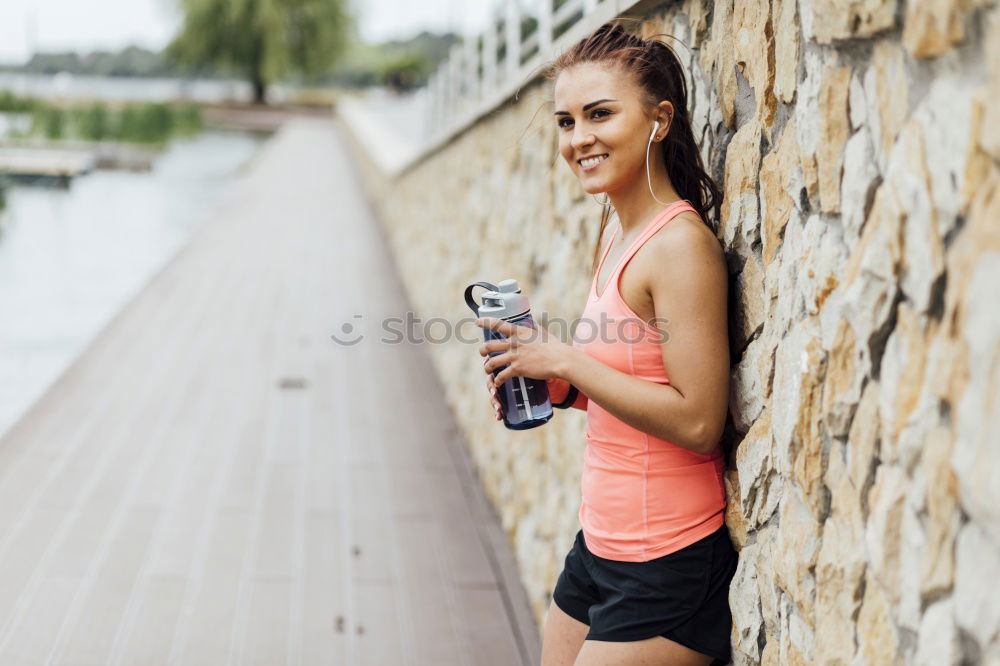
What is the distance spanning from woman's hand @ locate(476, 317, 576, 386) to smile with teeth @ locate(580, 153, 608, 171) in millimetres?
303

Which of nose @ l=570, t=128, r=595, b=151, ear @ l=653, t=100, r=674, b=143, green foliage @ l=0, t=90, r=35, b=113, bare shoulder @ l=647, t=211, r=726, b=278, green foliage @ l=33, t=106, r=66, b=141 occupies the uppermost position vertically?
green foliage @ l=0, t=90, r=35, b=113

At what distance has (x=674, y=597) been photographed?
5.77ft

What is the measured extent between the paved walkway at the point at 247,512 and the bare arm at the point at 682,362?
64.4 inches

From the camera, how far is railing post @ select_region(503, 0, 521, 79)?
16.3ft

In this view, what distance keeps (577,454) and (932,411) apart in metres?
1.89

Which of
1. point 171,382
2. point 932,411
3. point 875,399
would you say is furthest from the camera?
point 171,382

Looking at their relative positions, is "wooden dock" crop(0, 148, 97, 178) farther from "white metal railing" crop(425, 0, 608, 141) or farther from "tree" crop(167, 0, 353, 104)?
"tree" crop(167, 0, 353, 104)

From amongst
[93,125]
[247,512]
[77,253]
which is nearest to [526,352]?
[247,512]

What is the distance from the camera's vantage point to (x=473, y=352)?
501 centimetres

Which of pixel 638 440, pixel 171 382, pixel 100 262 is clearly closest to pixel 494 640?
pixel 638 440

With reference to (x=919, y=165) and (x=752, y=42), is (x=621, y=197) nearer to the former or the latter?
(x=752, y=42)

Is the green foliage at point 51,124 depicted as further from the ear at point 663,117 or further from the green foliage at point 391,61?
the green foliage at point 391,61

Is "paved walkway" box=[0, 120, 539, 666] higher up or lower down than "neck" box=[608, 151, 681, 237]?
lower down

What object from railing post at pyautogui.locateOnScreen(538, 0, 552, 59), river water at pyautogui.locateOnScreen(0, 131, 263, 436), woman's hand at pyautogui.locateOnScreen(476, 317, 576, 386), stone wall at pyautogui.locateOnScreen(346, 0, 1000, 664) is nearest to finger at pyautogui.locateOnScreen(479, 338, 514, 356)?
woman's hand at pyautogui.locateOnScreen(476, 317, 576, 386)
